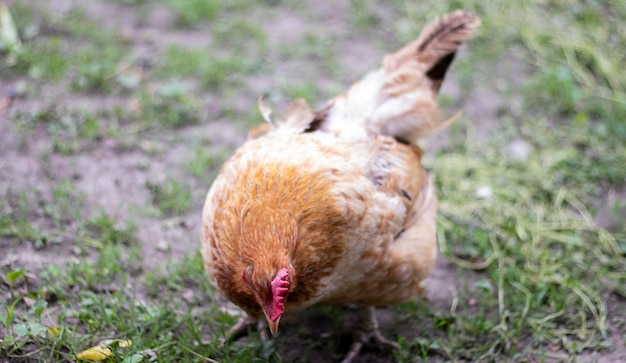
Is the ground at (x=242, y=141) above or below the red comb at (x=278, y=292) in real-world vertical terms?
below

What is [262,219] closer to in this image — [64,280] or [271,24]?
[64,280]

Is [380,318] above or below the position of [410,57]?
below

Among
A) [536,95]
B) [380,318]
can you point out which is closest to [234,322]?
[380,318]

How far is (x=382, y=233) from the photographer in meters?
3.35

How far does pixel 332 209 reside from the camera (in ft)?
10.1

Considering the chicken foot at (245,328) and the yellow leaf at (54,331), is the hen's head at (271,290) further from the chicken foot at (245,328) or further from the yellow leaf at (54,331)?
the yellow leaf at (54,331)

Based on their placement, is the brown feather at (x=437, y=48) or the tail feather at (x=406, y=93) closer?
the tail feather at (x=406, y=93)

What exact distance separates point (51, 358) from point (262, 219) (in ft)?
3.86

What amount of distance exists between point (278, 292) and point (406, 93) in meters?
1.82

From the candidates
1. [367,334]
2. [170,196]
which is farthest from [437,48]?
[170,196]

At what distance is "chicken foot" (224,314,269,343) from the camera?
354 centimetres

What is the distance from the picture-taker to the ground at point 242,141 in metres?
3.59

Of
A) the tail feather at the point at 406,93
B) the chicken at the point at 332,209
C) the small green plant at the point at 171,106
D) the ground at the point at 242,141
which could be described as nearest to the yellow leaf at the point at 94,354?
the ground at the point at 242,141

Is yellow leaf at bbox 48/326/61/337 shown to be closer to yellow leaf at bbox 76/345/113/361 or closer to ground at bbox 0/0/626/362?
ground at bbox 0/0/626/362
